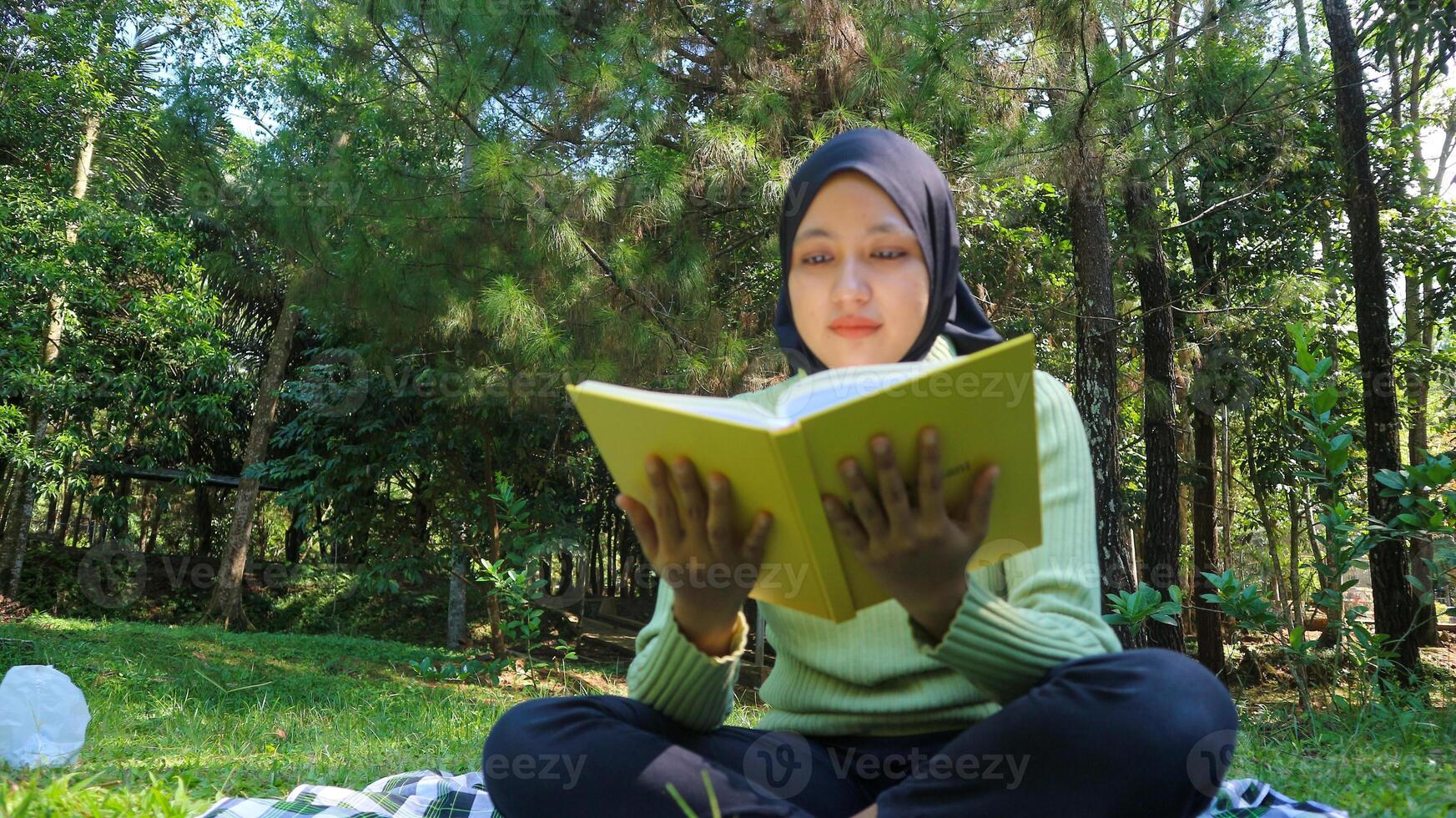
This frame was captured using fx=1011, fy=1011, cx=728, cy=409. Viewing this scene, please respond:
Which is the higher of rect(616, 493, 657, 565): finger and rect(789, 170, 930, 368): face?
rect(789, 170, 930, 368): face

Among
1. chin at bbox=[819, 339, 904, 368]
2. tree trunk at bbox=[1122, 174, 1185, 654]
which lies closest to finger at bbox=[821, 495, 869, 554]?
chin at bbox=[819, 339, 904, 368]

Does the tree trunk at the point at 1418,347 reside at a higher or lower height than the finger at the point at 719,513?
higher

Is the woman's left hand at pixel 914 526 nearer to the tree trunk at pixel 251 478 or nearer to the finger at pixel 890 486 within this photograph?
the finger at pixel 890 486

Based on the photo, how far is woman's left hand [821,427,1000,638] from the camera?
1053mm

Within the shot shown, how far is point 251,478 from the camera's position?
32.0ft

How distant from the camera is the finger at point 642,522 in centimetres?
124

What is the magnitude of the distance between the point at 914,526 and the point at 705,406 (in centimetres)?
26

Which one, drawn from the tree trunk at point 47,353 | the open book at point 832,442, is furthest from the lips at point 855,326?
the tree trunk at point 47,353

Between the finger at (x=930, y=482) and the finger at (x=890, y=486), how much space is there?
0.02m

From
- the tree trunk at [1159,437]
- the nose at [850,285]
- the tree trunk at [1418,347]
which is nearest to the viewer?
the nose at [850,285]

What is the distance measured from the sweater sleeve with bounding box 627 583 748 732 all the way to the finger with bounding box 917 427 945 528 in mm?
391

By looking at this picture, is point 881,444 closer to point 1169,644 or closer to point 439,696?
point 439,696

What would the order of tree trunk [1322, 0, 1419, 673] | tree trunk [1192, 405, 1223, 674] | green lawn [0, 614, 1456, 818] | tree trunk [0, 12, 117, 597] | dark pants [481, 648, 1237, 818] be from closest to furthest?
dark pants [481, 648, 1237, 818]
green lawn [0, 614, 1456, 818]
tree trunk [1322, 0, 1419, 673]
tree trunk [1192, 405, 1223, 674]
tree trunk [0, 12, 117, 597]

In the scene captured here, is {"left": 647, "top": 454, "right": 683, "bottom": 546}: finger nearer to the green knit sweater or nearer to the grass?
the green knit sweater
